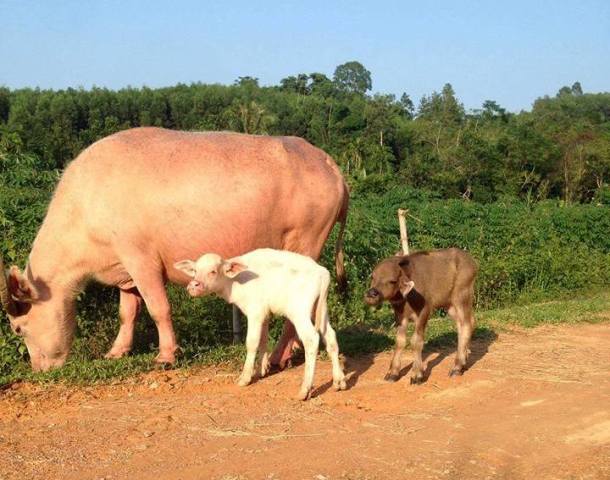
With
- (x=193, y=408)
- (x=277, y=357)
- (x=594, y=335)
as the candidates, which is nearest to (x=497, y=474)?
(x=193, y=408)

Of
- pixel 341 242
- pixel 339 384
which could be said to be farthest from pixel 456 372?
pixel 341 242

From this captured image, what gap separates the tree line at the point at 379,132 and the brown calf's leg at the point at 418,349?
15879 mm

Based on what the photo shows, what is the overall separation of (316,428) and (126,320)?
10.4ft

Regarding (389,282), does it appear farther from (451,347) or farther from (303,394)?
(451,347)

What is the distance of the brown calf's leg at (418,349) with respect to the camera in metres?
6.52

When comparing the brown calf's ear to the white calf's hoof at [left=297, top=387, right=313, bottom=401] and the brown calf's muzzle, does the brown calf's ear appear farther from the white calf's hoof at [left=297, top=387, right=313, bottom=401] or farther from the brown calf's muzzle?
the white calf's hoof at [left=297, top=387, right=313, bottom=401]

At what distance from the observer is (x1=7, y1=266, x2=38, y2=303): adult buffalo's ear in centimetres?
698

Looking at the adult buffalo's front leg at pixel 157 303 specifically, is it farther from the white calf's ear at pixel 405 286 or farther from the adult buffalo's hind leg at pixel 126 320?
the white calf's ear at pixel 405 286

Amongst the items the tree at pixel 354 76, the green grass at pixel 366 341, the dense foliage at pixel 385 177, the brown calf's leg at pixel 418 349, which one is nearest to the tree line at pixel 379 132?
the dense foliage at pixel 385 177

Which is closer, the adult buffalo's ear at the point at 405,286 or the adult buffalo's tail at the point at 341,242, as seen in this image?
the adult buffalo's ear at the point at 405,286

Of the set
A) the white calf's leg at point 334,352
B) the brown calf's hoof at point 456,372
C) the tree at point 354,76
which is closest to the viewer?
the white calf's leg at point 334,352

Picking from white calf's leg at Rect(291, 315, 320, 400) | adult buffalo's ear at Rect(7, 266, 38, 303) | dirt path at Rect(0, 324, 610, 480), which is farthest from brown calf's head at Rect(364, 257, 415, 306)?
adult buffalo's ear at Rect(7, 266, 38, 303)

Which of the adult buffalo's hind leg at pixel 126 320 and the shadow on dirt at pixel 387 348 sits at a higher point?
the adult buffalo's hind leg at pixel 126 320

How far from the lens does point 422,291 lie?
6629mm
